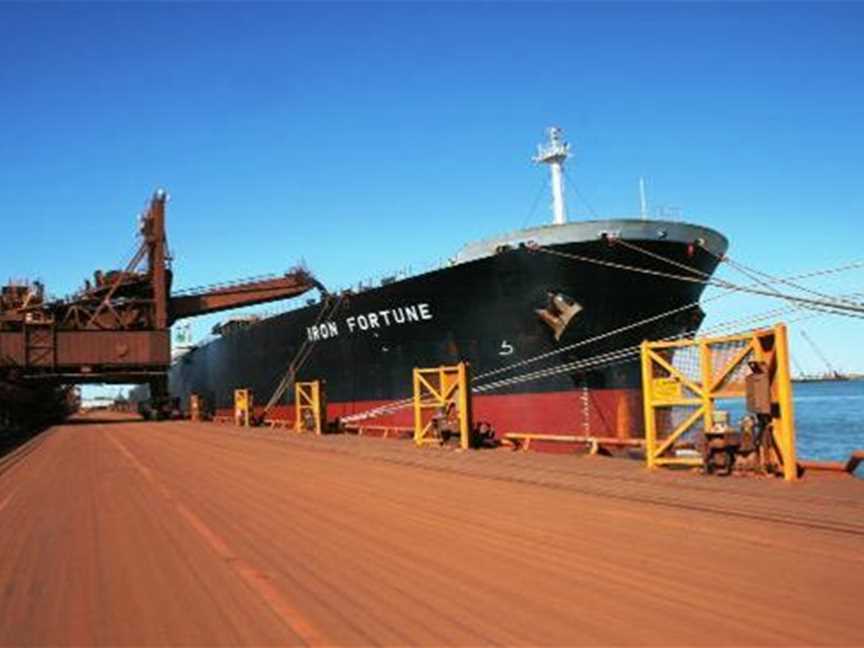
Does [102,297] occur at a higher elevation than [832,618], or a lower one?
higher

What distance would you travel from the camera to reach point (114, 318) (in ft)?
139

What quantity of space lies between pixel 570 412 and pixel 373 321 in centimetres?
875

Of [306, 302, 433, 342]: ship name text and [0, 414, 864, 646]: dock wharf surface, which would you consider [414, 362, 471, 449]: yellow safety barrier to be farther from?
[0, 414, 864, 646]: dock wharf surface

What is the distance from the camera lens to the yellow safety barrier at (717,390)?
11445 mm

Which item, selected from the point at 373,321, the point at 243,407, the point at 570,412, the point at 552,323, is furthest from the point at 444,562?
the point at 243,407

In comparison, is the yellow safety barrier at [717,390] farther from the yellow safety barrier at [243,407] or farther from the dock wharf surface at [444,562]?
the yellow safety barrier at [243,407]

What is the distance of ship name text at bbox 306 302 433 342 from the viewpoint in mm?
26109

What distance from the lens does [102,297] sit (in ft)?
139

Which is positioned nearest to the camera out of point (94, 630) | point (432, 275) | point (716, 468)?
point (94, 630)

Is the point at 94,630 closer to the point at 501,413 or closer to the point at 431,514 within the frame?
the point at 431,514

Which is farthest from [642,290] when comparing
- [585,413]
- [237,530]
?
[237,530]

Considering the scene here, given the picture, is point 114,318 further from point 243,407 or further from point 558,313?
point 558,313

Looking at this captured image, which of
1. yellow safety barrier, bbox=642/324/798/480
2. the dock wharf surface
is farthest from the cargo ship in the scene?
the dock wharf surface

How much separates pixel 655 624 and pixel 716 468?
305 inches
